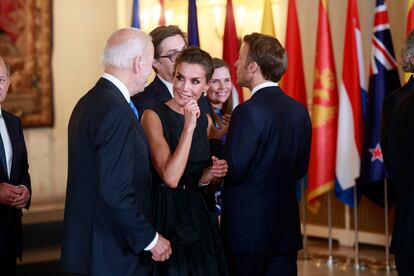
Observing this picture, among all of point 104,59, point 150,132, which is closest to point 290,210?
point 150,132

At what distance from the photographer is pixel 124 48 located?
303 centimetres

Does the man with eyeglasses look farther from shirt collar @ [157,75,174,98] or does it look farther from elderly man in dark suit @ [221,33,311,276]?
elderly man in dark suit @ [221,33,311,276]

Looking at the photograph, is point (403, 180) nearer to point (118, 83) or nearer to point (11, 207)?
point (118, 83)

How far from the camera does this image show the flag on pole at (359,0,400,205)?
21.4 feet

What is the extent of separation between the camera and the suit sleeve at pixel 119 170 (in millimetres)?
2889

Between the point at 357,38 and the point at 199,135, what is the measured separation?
3657 millimetres

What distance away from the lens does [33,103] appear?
350 inches

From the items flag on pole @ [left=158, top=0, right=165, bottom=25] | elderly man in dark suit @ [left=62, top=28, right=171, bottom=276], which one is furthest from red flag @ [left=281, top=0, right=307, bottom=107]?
elderly man in dark suit @ [left=62, top=28, right=171, bottom=276]

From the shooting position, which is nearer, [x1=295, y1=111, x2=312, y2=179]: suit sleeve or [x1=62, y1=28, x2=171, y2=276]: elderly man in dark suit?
[x1=62, y1=28, x2=171, y2=276]: elderly man in dark suit

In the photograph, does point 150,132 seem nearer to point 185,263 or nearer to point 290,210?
point 185,263

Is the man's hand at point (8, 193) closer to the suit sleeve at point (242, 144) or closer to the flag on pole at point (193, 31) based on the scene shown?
the suit sleeve at point (242, 144)

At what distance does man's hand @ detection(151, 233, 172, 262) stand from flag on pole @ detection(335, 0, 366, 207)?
4.01m

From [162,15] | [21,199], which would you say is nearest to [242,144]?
[21,199]

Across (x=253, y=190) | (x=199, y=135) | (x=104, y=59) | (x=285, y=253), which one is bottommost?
(x=285, y=253)
